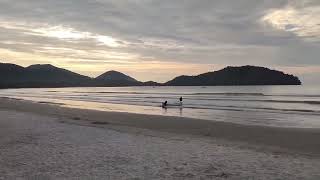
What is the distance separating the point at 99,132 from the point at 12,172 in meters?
7.61

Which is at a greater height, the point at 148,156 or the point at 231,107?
the point at 231,107

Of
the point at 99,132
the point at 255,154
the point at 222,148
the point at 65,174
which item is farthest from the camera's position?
the point at 99,132

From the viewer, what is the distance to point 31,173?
29.8 ft

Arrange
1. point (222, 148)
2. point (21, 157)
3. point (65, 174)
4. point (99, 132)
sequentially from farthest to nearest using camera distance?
point (99, 132)
point (222, 148)
point (21, 157)
point (65, 174)

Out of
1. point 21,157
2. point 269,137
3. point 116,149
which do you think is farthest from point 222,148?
point 21,157

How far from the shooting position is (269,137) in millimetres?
16750

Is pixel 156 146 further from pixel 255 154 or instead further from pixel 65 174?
pixel 65 174

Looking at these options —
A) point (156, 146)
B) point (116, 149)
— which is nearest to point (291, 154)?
point (156, 146)

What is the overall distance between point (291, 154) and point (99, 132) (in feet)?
24.3

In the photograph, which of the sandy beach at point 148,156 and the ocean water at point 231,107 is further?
the ocean water at point 231,107

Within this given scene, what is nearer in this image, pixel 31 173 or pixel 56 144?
pixel 31 173

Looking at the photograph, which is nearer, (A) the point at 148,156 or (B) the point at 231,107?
(A) the point at 148,156

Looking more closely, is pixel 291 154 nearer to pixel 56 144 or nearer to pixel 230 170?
pixel 230 170

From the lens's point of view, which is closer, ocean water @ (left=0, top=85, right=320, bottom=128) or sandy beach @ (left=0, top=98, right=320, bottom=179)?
sandy beach @ (left=0, top=98, right=320, bottom=179)
